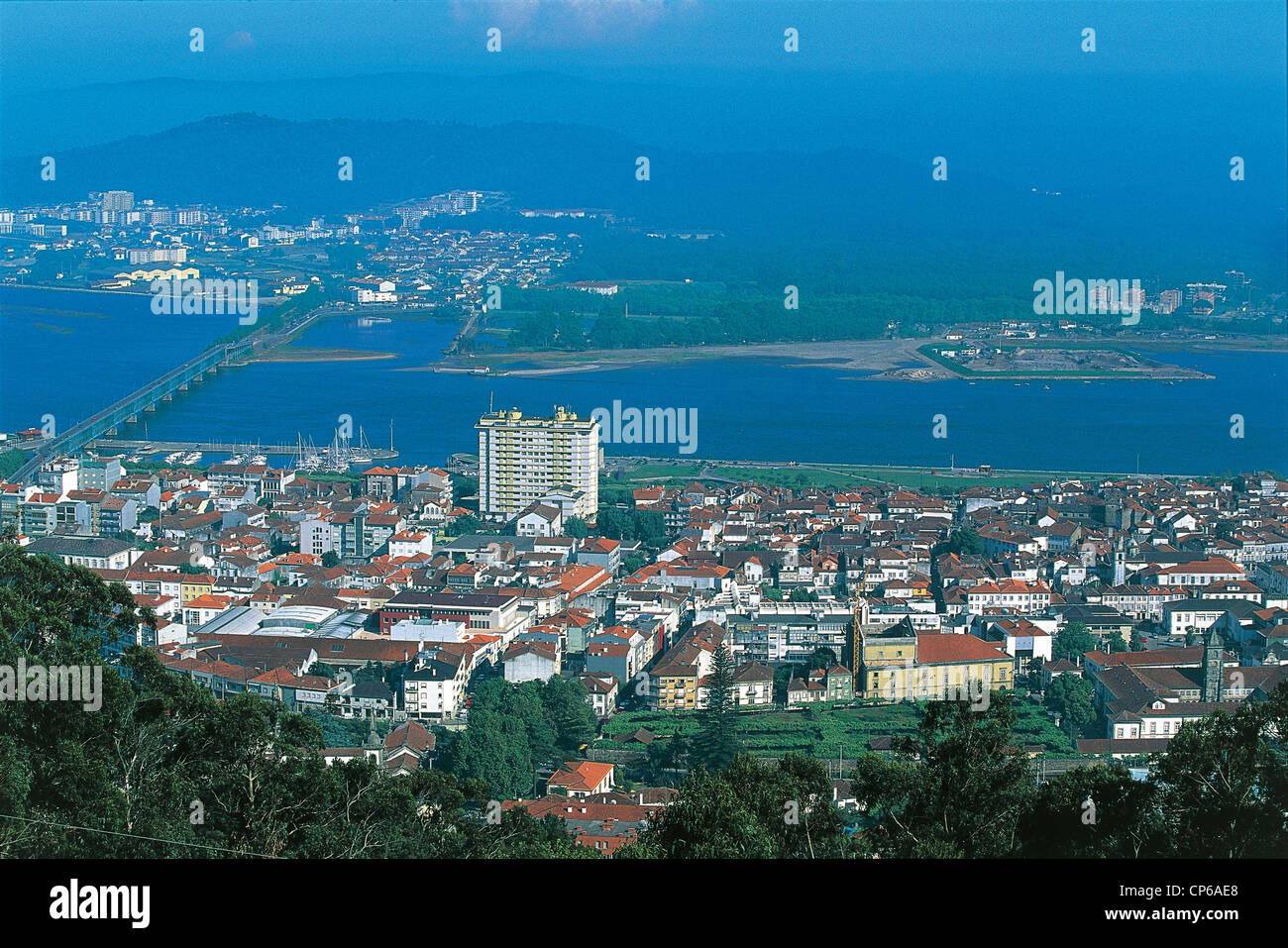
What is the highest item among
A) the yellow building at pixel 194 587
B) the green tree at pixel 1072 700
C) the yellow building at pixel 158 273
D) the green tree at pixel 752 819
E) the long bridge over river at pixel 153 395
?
the yellow building at pixel 158 273

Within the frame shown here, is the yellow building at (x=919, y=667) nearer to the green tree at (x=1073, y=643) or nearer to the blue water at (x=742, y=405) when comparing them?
the green tree at (x=1073, y=643)

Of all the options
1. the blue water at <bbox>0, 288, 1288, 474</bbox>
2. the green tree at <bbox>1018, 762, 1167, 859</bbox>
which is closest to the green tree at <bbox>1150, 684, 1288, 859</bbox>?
the green tree at <bbox>1018, 762, 1167, 859</bbox>

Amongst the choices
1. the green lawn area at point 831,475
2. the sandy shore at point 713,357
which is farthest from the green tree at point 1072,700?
the sandy shore at point 713,357

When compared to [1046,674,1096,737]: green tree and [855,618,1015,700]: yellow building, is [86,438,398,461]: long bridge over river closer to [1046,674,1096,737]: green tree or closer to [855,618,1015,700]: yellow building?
[855,618,1015,700]: yellow building

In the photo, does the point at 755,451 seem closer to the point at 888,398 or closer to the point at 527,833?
the point at 888,398

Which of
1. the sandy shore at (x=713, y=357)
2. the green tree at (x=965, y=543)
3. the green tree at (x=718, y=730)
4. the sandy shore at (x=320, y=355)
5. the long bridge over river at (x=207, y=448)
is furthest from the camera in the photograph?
the sandy shore at (x=320, y=355)

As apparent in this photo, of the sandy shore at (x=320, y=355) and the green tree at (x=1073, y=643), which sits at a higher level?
the sandy shore at (x=320, y=355)
